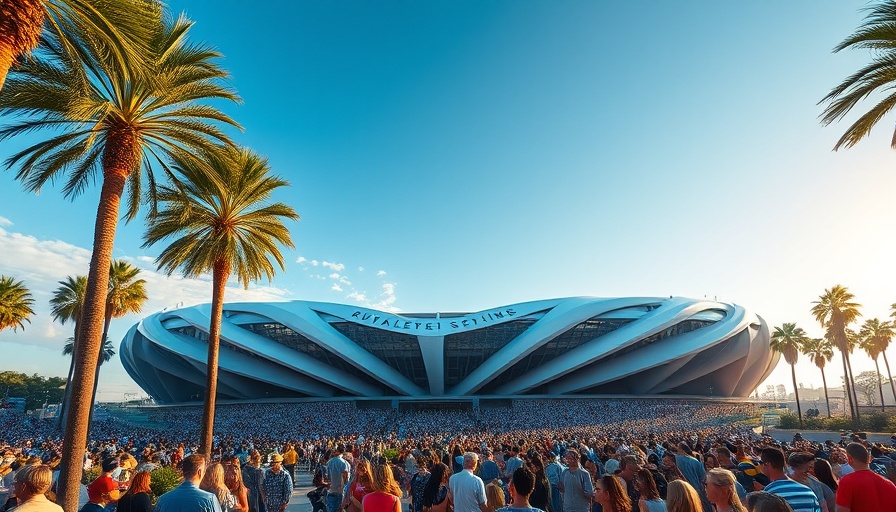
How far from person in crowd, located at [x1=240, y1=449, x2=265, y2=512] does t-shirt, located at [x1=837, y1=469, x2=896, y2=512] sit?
8114mm

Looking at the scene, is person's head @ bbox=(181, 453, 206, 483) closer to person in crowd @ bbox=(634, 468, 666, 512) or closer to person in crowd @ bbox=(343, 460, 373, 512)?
person in crowd @ bbox=(343, 460, 373, 512)

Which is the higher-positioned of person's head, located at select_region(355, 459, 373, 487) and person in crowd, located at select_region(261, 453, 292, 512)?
person's head, located at select_region(355, 459, 373, 487)

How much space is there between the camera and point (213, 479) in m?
5.25

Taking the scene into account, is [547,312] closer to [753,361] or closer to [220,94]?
[753,361]

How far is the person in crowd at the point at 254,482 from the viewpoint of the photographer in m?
8.20

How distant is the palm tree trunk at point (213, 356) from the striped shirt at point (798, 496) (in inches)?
649

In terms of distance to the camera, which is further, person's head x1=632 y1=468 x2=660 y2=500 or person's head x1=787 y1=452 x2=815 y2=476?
person's head x1=787 y1=452 x2=815 y2=476

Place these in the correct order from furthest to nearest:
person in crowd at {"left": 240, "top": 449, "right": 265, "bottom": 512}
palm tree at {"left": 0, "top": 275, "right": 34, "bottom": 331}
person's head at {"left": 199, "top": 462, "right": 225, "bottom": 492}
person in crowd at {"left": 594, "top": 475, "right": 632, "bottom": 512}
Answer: palm tree at {"left": 0, "top": 275, "right": 34, "bottom": 331}
person in crowd at {"left": 240, "top": 449, "right": 265, "bottom": 512}
person's head at {"left": 199, "top": 462, "right": 225, "bottom": 492}
person in crowd at {"left": 594, "top": 475, "right": 632, "bottom": 512}

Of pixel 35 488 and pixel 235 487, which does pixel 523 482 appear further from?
pixel 235 487

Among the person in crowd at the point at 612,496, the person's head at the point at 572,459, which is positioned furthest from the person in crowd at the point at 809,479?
the person's head at the point at 572,459

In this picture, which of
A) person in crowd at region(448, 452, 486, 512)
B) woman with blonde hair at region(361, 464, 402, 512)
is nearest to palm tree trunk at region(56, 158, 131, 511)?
woman with blonde hair at region(361, 464, 402, 512)

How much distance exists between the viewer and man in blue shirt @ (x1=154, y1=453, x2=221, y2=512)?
4.33 meters

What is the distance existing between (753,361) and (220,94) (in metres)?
64.3

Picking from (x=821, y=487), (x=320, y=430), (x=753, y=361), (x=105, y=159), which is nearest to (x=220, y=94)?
(x=105, y=159)
